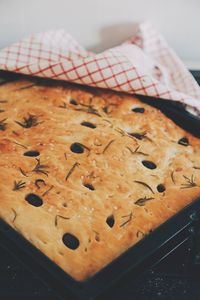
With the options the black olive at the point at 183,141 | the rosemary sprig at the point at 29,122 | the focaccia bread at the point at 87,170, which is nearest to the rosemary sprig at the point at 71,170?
the focaccia bread at the point at 87,170

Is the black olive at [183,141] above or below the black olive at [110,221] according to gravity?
above

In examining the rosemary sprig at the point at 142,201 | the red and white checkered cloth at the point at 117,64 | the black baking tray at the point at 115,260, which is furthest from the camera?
the red and white checkered cloth at the point at 117,64

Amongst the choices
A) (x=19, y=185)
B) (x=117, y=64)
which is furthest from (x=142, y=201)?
(x=117, y=64)

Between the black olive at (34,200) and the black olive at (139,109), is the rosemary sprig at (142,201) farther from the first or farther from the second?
the black olive at (139,109)

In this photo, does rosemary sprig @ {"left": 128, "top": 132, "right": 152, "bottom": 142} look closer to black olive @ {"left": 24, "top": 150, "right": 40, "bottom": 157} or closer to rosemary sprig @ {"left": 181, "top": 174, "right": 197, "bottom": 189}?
rosemary sprig @ {"left": 181, "top": 174, "right": 197, "bottom": 189}

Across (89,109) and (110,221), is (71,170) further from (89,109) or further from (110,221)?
(89,109)

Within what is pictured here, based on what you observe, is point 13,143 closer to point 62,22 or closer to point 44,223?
point 44,223

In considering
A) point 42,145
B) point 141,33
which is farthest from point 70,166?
point 141,33
